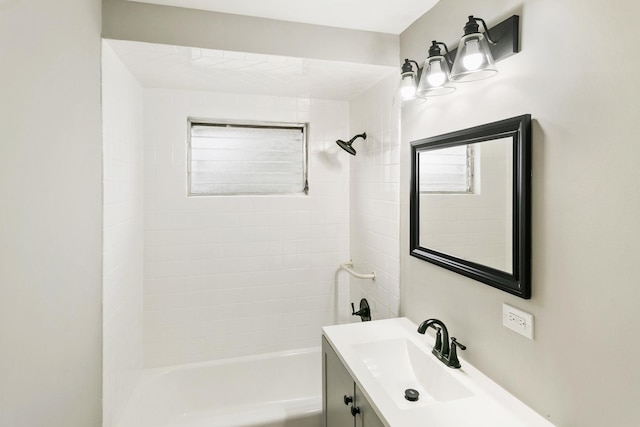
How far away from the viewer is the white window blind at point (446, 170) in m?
1.47

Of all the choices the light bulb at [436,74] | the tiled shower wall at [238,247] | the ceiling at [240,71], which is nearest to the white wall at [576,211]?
the light bulb at [436,74]

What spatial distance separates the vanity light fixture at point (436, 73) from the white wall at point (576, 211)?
0.60 ft

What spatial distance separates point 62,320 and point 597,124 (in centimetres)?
182

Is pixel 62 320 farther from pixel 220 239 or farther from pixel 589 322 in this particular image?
pixel 589 322

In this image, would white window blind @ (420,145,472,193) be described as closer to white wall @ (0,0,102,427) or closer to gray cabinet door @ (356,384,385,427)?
gray cabinet door @ (356,384,385,427)

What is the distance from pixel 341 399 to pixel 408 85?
59.3 inches

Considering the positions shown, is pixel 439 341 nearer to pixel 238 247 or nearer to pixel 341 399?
pixel 341 399

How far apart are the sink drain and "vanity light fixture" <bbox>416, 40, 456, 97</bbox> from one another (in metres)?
1.31

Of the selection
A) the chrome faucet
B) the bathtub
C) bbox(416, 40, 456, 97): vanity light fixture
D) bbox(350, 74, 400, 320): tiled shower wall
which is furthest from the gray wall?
the bathtub

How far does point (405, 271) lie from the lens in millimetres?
1988

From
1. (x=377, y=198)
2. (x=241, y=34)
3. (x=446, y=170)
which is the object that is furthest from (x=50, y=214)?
(x=377, y=198)

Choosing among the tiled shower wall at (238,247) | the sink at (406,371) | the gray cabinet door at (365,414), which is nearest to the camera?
the gray cabinet door at (365,414)

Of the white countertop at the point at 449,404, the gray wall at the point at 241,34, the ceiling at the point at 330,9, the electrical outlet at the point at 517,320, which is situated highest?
the ceiling at the point at 330,9

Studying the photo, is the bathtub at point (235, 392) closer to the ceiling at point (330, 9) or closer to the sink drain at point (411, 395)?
the sink drain at point (411, 395)
